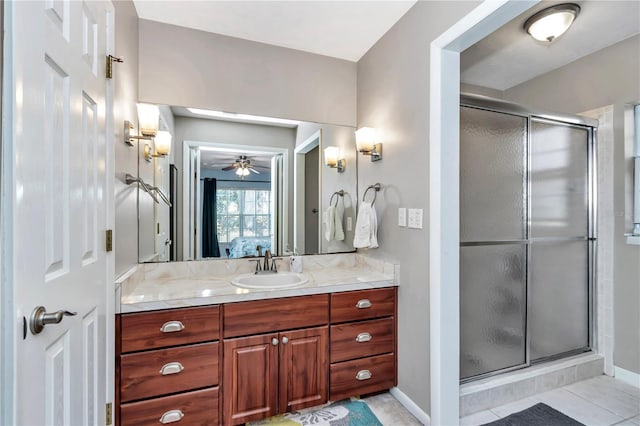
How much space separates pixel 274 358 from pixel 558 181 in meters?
2.45

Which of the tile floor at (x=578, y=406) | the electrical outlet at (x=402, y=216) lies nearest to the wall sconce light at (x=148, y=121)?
the electrical outlet at (x=402, y=216)

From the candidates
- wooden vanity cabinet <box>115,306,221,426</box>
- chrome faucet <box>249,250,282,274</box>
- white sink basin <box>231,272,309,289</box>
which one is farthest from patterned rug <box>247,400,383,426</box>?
chrome faucet <box>249,250,282,274</box>

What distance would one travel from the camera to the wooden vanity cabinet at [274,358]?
1.68m

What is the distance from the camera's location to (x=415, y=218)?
6.07ft

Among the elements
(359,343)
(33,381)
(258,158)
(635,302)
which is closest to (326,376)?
(359,343)

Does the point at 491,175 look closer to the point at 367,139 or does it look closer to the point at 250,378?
the point at 367,139

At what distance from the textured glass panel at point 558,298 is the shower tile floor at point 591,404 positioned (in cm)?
25

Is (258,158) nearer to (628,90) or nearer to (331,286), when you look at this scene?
(331,286)

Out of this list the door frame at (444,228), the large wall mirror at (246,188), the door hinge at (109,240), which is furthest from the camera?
the large wall mirror at (246,188)

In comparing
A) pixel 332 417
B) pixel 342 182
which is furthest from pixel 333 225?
pixel 332 417

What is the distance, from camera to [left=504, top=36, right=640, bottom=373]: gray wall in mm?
2240

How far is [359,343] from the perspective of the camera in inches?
76.9

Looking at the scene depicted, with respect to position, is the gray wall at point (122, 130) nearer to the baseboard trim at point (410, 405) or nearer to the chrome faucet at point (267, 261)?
the chrome faucet at point (267, 261)

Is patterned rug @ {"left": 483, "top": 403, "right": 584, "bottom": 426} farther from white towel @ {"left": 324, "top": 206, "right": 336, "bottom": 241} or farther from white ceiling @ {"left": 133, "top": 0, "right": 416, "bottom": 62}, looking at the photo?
white ceiling @ {"left": 133, "top": 0, "right": 416, "bottom": 62}
